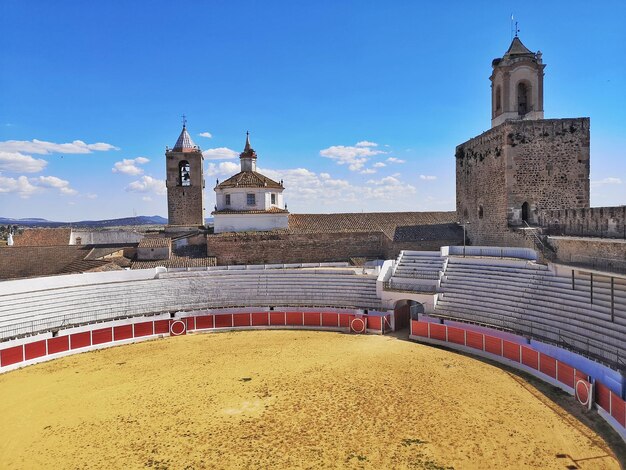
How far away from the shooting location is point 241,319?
25219 millimetres

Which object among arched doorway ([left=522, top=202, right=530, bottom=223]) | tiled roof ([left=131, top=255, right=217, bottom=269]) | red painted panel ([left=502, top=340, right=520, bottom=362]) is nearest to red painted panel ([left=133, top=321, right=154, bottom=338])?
tiled roof ([left=131, top=255, right=217, bottom=269])

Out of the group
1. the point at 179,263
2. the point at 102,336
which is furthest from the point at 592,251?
the point at 179,263

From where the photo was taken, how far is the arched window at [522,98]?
28734 millimetres

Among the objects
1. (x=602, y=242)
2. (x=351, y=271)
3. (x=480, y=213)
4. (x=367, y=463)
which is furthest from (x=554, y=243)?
(x=367, y=463)

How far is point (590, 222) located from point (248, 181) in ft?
81.0

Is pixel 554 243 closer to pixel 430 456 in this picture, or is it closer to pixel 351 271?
pixel 351 271

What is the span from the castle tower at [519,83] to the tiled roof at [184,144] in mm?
30269

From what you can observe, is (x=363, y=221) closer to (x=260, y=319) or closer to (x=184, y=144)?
(x=260, y=319)

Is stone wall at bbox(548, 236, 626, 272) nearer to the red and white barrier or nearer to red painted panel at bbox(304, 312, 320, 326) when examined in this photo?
the red and white barrier

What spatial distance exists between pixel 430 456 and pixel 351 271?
17.5 m

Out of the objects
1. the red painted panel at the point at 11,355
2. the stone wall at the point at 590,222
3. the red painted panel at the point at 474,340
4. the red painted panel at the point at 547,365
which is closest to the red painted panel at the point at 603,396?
the red painted panel at the point at 547,365

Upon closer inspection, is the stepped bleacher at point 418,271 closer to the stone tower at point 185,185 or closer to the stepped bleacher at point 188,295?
the stepped bleacher at point 188,295

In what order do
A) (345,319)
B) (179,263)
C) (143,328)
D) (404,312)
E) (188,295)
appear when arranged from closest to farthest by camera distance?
(143,328) → (345,319) → (404,312) → (188,295) → (179,263)

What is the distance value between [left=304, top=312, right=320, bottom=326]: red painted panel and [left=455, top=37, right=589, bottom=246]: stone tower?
1309 centimetres
